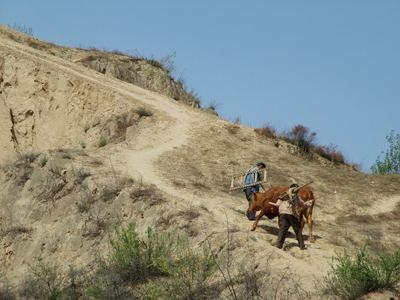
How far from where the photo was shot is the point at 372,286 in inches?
304

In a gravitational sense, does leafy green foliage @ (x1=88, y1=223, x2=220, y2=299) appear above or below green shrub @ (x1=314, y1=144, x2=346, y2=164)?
below

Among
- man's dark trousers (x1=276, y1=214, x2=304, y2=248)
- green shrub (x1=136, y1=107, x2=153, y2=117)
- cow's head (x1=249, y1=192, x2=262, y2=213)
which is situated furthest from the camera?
green shrub (x1=136, y1=107, x2=153, y2=117)

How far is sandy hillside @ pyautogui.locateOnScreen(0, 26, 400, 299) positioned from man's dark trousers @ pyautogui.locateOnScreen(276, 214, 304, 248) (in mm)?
251

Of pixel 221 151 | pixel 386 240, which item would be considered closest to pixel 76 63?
pixel 221 151

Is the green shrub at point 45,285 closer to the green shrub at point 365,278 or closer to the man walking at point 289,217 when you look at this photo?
the man walking at point 289,217

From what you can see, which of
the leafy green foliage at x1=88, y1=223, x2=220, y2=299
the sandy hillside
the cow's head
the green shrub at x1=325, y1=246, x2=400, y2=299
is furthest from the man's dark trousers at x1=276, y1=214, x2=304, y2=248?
the green shrub at x1=325, y1=246, x2=400, y2=299

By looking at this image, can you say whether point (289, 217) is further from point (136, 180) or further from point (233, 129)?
point (233, 129)

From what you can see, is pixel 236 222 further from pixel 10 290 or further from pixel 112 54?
pixel 112 54

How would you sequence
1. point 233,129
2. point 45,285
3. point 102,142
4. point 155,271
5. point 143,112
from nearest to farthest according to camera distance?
point 155,271 → point 45,285 → point 102,142 → point 143,112 → point 233,129

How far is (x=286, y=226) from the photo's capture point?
966 centimetres

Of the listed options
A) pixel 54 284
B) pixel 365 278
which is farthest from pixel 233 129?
pixel 365 278

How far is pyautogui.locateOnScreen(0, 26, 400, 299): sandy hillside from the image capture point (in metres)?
10.6

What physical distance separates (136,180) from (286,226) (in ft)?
18.5

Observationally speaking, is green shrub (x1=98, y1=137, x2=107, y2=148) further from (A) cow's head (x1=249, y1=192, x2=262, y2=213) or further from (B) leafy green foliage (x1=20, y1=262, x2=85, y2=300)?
(A) cow's head (x1=249, y1=192, x2=262, y2=213)
